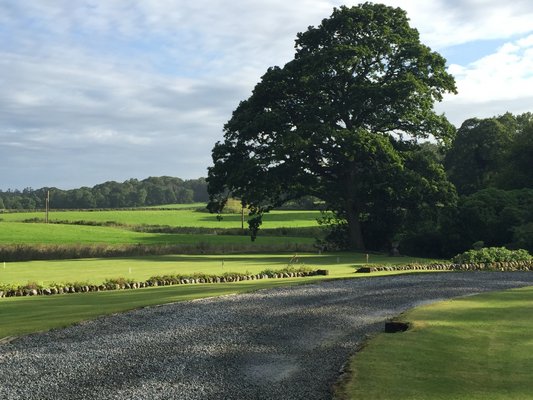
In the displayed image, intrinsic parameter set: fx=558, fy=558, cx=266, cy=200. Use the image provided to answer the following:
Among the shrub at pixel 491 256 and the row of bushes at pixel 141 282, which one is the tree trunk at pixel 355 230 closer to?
the shrub at pixel 491 256

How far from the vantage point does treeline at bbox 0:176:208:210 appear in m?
141

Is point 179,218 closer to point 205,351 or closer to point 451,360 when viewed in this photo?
point 205,351

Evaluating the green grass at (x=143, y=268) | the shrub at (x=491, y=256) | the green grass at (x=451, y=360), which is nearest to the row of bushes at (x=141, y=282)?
the green grass at (x=143, y=268)

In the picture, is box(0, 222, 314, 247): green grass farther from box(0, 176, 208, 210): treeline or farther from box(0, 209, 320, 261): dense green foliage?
box(0, 176, 208, 210): treeline

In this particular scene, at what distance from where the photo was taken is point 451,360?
9.63 m

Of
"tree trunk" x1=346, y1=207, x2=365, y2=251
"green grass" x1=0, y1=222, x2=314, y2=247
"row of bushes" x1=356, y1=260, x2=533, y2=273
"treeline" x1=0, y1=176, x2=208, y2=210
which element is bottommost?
"row of bushes" x1=356, y1=260, x2=533, y2=273

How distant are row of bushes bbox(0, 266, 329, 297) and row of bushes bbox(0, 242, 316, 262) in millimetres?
17730

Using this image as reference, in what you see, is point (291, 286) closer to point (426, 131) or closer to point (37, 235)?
point (426, 131)

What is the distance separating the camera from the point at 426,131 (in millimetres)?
43188

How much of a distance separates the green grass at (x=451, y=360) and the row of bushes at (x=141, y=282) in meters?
11.7

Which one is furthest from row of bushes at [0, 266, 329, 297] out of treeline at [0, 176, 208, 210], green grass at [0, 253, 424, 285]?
treeline at [0, 176, 208, 210]

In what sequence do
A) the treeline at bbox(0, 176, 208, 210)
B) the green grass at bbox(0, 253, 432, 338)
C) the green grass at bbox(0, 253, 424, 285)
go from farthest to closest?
the treeline at bbox(0, 176, 208, 210) → the green grass at bbox(0, 253, 424, 285) → the green grass at bbox(0, 253, 432, 338)

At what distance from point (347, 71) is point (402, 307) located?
2773cm

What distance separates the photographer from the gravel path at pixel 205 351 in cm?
855
